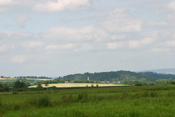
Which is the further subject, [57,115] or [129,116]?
[57,115]

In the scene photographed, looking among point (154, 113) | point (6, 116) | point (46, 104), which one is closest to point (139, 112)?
point (154, 113)

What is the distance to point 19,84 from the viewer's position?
550 ft

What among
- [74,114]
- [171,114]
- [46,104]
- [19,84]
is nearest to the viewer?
[171,114]

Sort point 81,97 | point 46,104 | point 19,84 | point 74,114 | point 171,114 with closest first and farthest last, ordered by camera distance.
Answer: point 171,114 → point 74,114 → point 46,104 → point 81,97 → point 19,84

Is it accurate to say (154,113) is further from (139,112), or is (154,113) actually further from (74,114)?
(74,114)

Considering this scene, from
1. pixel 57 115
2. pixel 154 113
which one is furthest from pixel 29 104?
pixel 154 113

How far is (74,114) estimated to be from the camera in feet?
71.2

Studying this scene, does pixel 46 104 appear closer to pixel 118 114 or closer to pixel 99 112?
pixel 99 112

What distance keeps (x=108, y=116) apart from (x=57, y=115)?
174 inches

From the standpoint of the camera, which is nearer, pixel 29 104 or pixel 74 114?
pixel 74 114

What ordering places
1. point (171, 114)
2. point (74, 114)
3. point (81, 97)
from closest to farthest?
point (171, 114)
point (74, 114)
point (81, 97)

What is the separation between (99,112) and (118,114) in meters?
2.13

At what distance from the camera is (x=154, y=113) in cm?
2097

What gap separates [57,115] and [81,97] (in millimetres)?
16269
